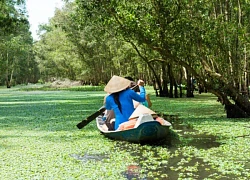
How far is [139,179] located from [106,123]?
428cm

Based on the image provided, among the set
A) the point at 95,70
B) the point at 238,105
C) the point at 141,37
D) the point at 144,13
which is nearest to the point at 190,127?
the point at 238,105

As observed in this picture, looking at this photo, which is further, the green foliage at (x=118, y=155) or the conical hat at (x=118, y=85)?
the conical hat at (x=118, y=85)

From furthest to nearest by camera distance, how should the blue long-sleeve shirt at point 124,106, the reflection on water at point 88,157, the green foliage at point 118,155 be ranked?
1. the blue long-sleeve shirt at point 124,106
2. the reflection on water at point 88,157
3. the green foliage at point 118,155

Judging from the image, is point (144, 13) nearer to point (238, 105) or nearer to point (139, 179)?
point (238, 105)

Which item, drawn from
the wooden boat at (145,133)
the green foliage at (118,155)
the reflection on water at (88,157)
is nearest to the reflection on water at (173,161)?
the green foliage at (118,155)

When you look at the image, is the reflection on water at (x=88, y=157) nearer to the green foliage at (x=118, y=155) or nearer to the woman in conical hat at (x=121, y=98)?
the green foliage at (x=118, y=155)

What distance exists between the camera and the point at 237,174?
17.8 ft

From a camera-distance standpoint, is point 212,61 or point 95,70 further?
point 95,70

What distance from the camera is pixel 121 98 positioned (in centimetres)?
857

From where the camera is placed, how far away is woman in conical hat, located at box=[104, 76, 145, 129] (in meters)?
8.48

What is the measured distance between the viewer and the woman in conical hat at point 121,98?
8.48m

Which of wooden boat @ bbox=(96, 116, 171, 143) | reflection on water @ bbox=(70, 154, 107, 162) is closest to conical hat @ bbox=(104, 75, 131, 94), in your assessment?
wooden boat @ bbox=(96, 116, 171, 143)

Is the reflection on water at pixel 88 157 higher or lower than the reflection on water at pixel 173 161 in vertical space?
higher

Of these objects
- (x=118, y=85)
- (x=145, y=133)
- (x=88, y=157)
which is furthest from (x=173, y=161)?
(x=118, y=85)
